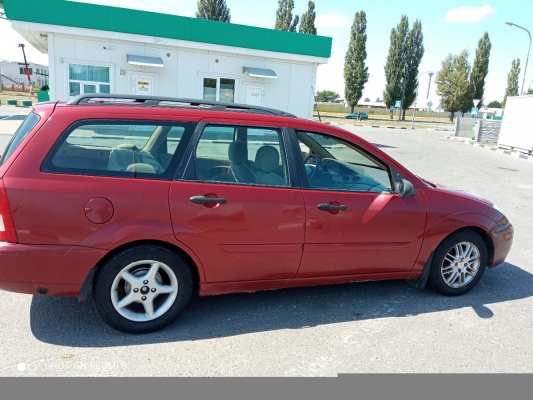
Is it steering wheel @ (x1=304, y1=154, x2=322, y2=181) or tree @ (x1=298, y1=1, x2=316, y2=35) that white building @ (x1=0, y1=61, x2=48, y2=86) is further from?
steering wheel @ (x1=304, y1=154, x2=322, y2=181)

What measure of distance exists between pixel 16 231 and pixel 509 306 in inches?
164

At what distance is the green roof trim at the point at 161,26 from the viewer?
14430mm

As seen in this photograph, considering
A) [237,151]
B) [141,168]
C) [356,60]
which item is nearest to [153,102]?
[141,168]

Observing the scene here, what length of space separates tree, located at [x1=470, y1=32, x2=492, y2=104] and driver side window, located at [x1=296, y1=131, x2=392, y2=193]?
58135 mm

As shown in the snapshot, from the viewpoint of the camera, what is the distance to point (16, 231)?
8.91 feet

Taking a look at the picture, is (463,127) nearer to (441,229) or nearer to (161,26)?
(161,26)

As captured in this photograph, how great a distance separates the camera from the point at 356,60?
178 ft

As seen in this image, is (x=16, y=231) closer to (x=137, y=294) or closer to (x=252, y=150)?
(x=137, y=294)

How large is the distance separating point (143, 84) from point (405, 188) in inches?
590

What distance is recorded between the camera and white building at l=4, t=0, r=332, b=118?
14922 millimetres

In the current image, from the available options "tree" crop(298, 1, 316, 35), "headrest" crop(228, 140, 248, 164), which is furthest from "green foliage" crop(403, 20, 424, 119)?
"headrest" crop(228, 140, 248, 164)

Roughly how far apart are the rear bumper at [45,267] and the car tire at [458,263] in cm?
295

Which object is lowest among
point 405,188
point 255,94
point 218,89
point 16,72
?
point 405,188

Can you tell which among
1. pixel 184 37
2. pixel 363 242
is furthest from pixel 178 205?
pixel 184 37
